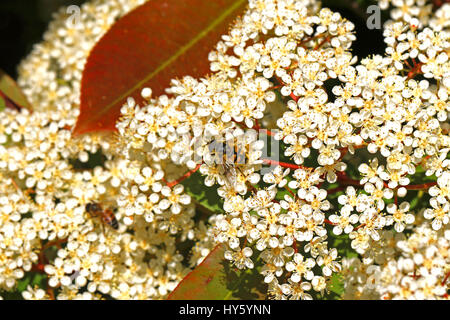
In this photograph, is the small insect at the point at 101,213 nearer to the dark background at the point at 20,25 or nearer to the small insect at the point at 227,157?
the small insect at the point at 227,157

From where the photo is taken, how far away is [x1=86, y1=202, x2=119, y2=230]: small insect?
5.55 ft

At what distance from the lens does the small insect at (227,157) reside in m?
1.44

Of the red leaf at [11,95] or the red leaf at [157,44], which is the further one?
the red leaf at [11,95]

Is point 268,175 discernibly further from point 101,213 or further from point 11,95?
point 11,95

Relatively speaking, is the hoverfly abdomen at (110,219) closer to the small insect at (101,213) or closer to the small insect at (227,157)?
the small insect at (101,213)

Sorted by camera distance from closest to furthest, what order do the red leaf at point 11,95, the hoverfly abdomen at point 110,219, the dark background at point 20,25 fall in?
1. the hoverfly abdomen at point 110,219
2. the red leaf at point 11,95
3. the dark background at point 20,25

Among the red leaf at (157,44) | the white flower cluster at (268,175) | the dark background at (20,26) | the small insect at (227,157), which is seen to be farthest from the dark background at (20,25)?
the small insect at (227,157)

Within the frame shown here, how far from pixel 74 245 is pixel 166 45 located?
72cm

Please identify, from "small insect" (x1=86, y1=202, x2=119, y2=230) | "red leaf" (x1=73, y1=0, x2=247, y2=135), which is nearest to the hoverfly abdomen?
"small insect" (x1=86, y1=202, x2=119, y2=230)

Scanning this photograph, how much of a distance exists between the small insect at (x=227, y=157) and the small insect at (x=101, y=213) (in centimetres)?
45

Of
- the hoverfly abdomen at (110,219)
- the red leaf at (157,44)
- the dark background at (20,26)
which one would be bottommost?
the hoverfly abdomen at (110,219)

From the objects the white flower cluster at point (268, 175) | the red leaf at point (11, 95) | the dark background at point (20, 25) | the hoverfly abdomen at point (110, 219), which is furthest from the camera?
the dark background at point (20, 25)

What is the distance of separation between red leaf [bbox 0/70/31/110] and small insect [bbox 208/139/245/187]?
0.93m

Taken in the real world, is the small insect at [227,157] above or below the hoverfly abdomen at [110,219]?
above
